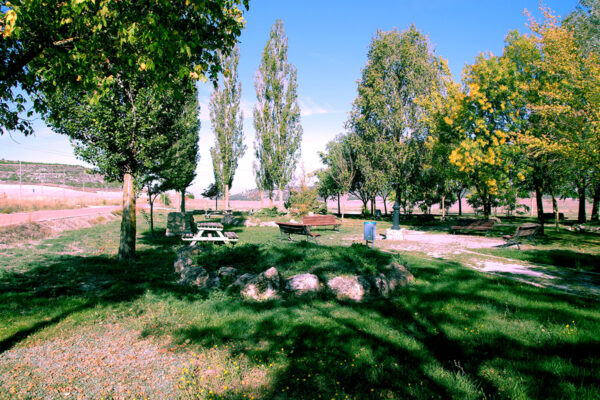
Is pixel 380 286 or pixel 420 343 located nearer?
pixel 420 343

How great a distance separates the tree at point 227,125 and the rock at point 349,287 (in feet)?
93.0

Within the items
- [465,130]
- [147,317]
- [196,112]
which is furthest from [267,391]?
[196,112]

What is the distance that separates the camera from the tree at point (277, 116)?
3161 centimetres

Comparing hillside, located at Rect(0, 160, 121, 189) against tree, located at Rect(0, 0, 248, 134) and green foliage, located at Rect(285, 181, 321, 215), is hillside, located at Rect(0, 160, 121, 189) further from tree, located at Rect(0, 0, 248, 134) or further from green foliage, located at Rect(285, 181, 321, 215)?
tree, located at Rect(0, 0, 248, 134)

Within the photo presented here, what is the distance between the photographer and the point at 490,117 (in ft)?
52.9

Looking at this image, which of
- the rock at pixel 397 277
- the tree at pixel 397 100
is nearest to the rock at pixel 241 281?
the rock at pixel 397 277

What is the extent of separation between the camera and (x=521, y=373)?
Result: 2.96 m

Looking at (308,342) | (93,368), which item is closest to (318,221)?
(308,342)

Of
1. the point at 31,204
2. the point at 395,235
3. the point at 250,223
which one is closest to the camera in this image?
the point at 395,235

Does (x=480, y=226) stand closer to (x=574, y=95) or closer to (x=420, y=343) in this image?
(x=574, y=95)

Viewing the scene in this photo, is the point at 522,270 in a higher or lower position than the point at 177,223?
lower

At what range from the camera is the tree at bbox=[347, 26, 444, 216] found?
2339 centimetres

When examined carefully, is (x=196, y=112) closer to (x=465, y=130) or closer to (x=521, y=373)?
(x=465, y=130)

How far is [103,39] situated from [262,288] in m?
4.75
